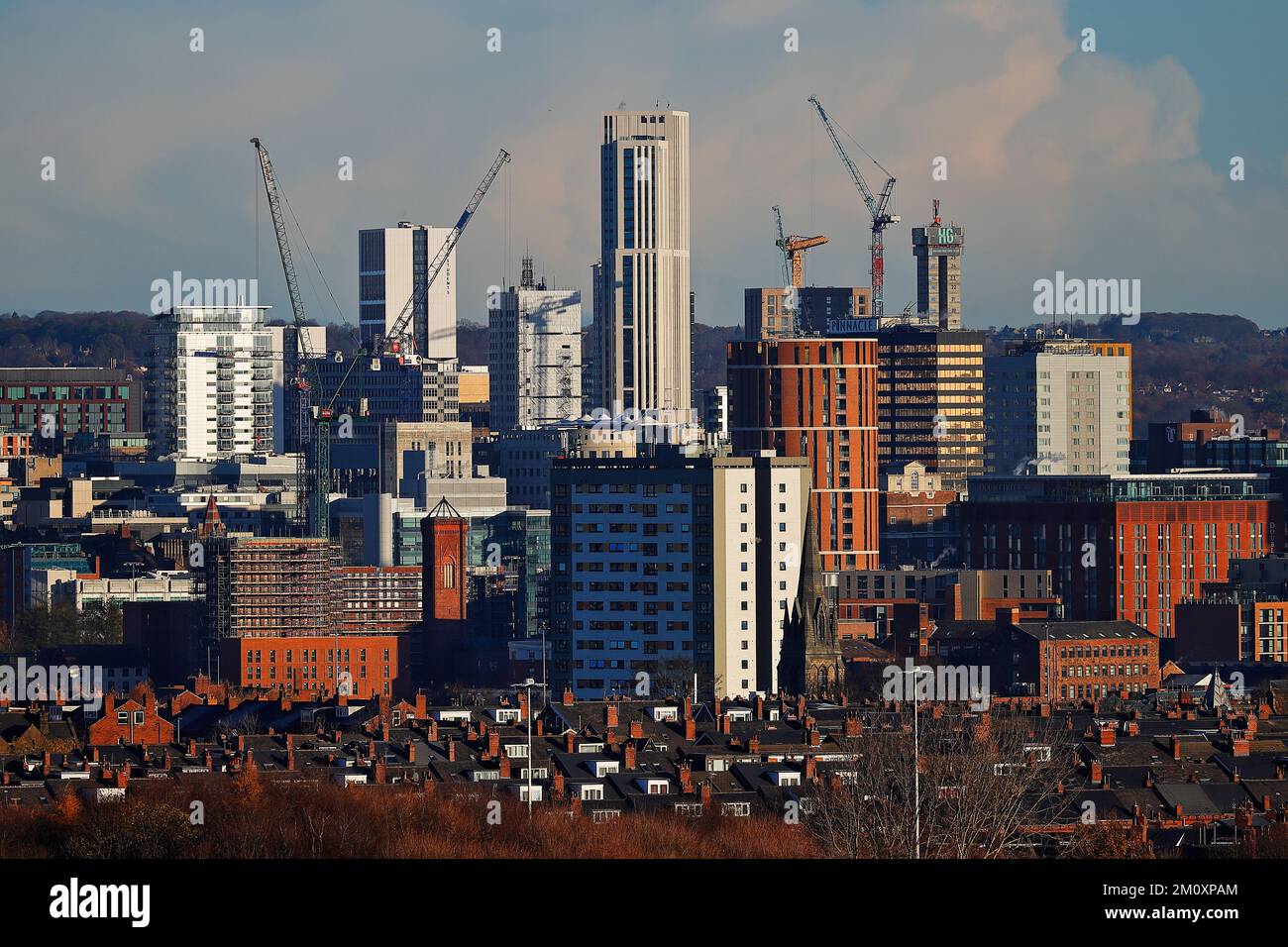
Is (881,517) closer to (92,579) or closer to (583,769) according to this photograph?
(92,579)

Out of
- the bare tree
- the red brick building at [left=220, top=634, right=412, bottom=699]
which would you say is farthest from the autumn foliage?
the red brick building at [left=220, top=634, right=412, bottom=699]

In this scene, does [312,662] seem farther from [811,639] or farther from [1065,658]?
[1065,658]

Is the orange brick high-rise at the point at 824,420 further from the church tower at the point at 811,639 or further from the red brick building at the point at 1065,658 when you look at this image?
the church tower at the point at 811,639

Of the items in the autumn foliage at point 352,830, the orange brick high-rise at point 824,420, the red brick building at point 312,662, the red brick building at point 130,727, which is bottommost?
the red brick building at point 312,662

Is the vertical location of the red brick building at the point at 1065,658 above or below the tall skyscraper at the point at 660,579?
below

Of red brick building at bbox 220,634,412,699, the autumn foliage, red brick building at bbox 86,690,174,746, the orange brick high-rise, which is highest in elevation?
the orange brick high-rise

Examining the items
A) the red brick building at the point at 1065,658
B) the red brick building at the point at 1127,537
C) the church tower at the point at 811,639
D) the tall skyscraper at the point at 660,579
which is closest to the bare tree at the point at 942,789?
the church tower at the point at 811,639

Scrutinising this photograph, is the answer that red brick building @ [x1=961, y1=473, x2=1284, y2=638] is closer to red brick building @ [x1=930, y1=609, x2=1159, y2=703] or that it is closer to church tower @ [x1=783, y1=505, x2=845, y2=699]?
red brick building @ [x1=930, y1=609, x2=1159, y2=703]
